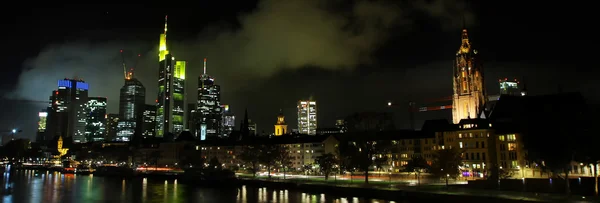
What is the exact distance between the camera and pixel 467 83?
159m

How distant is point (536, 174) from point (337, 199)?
38.6 m

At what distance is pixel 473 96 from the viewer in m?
156

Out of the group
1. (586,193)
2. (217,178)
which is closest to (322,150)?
(217,178)

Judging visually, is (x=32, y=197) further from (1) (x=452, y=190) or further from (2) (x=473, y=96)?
(2) (x=473, y=96)

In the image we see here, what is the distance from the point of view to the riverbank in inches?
1954

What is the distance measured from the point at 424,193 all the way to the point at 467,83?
110275 mm

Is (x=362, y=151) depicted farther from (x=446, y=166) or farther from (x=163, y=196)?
(x=163, y=196)

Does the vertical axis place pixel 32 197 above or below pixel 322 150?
below

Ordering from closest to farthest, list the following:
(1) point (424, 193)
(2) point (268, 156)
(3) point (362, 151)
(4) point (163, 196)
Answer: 1. (1) point (424, 193)
2. (4) point (163, 196)
3. (3) point (362, 151)
4. (2) point (268, 156)

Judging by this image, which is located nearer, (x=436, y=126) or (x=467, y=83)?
(x=436, y=126)

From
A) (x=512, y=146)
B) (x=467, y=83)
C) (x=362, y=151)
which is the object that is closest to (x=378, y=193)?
(x=362, y=151)

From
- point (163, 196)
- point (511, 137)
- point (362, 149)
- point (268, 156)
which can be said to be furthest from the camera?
point (268, 156)

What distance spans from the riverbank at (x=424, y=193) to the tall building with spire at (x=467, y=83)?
96.0 meters

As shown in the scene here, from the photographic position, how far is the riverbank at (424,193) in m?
49.6
